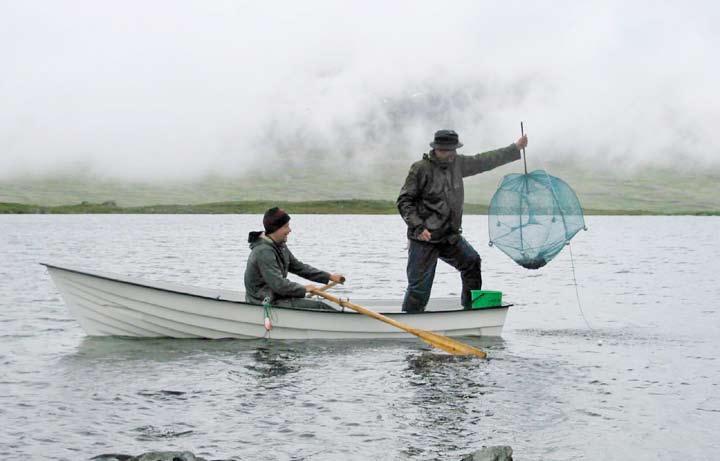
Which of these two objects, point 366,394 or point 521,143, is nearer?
point 366,394

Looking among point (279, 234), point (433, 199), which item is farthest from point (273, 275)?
point (433, 199)

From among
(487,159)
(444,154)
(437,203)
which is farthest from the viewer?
(487,159)

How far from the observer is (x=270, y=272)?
619 inches

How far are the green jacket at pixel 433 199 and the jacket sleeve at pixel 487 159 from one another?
99mm

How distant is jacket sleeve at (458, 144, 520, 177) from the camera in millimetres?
16250

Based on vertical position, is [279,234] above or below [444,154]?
below

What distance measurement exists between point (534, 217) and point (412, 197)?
2.66 metres

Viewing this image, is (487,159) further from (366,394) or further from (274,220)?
(366,394)

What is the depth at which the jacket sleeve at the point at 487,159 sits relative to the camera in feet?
53.3

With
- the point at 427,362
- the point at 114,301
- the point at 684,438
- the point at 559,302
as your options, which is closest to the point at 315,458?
the point at 684,438

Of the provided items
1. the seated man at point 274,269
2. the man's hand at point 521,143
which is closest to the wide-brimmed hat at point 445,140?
the man's hand at point 521,143

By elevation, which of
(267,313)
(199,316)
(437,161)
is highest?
(437,161)

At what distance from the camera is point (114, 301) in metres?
16.7

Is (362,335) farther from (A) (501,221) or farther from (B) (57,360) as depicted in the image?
(B) (57,360)
